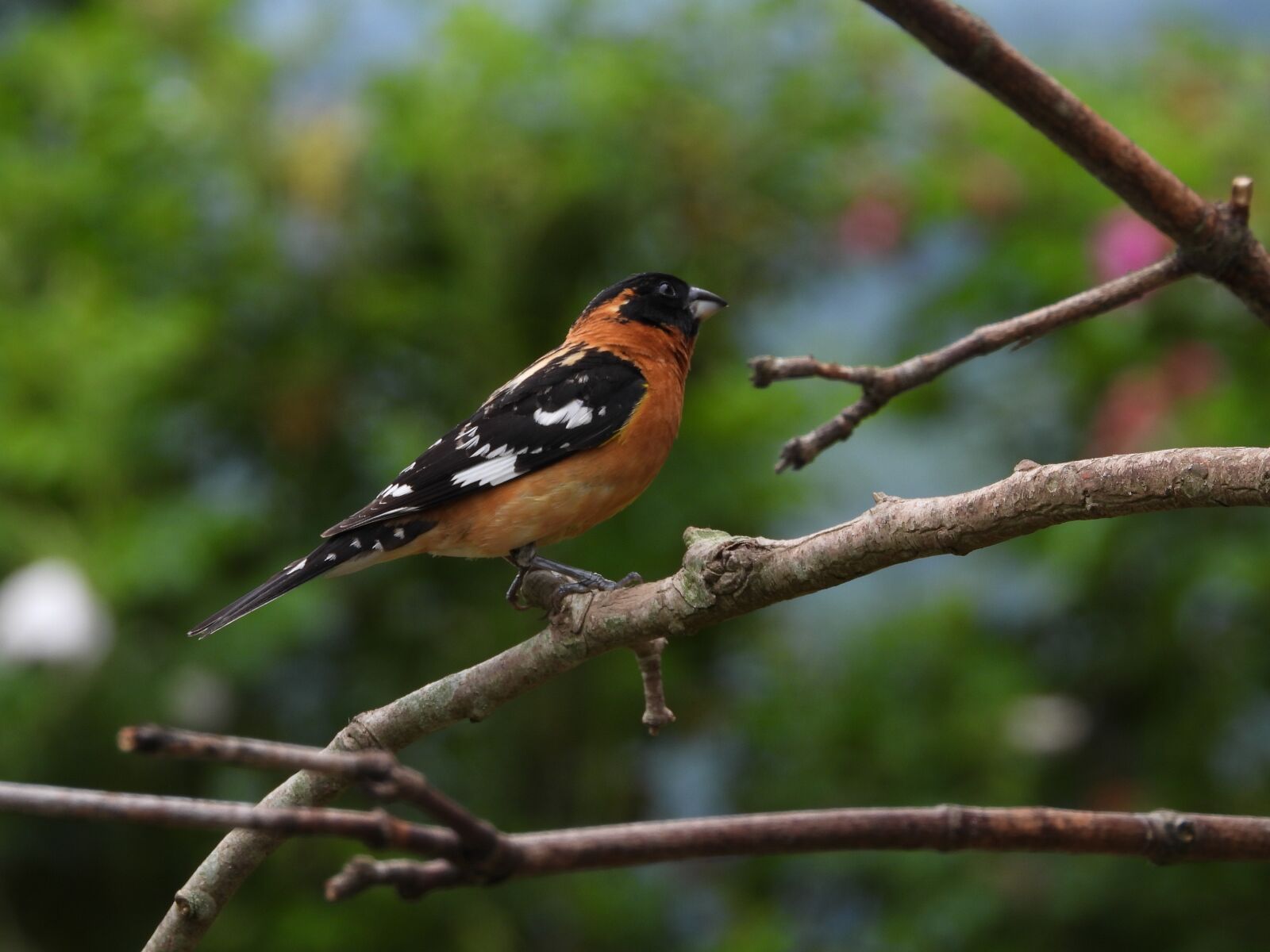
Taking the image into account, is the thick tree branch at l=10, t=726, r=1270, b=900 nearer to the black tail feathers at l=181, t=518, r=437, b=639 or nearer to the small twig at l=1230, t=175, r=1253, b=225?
the small twig at l=1230, t=175, r=1253, b=225

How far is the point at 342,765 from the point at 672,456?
4388mm

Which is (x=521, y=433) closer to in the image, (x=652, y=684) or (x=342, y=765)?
(x=652, y=684)

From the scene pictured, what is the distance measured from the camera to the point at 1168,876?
183 inches

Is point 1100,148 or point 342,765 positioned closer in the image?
point 342,765

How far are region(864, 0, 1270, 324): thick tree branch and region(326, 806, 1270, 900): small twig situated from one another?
129 centimetres

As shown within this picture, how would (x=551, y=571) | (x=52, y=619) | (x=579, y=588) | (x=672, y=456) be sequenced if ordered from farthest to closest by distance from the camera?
(x=672, y=456)
(x=52, y=619)
(x=551, y=571)
(x=579, y=588)

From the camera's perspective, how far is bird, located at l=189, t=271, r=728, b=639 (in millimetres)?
3121

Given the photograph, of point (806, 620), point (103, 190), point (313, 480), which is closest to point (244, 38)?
point (103, 190)

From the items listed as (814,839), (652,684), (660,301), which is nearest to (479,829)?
(814,839)

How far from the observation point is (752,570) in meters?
1.87

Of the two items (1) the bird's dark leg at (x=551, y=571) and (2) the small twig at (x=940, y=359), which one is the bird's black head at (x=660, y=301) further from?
(2) the small twig at (x=940, y=359)

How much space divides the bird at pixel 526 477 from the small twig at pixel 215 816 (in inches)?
72.8

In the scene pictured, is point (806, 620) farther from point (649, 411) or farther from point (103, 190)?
point (103, 190)

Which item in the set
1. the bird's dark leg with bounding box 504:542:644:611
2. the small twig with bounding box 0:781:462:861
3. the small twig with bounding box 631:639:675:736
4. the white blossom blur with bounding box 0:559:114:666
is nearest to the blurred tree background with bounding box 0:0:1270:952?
the white blossom blur with bounding box 0:559:114:666
